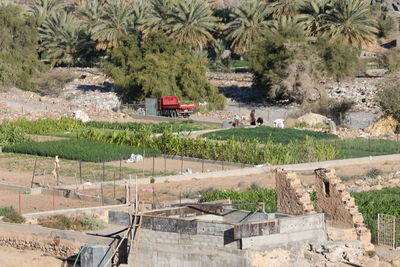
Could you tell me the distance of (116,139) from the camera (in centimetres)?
5303

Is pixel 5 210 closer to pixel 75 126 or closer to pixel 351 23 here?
pixel 75 126

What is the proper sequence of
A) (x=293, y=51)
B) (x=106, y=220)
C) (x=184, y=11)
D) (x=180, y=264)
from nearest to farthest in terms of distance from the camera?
(x=180, y=264)
(x=106, y=220)
(x=293, y=51)
(x=184, y=11)

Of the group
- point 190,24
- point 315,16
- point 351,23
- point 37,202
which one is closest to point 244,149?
point 37,202

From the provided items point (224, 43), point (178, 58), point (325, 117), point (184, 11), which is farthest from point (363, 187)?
point (224, 43)

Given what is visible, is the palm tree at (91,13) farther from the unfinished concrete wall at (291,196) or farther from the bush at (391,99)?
the unfinished concrete wall at (291,196)

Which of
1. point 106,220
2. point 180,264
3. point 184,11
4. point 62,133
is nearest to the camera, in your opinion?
point 180,264

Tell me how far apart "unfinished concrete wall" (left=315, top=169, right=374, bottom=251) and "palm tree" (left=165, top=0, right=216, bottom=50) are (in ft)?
199

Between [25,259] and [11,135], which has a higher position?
[11,135]

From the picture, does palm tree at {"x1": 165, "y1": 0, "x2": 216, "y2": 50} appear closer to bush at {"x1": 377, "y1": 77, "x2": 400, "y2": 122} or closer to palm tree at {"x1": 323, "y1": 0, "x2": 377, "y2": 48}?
palm tree at {"x1": 323, "y1": 0, "x2": 377, "y2": 48}

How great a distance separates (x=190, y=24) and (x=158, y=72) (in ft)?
49.2

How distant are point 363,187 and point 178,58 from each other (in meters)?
41.7

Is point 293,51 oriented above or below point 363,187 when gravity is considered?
above

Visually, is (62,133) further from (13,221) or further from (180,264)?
(180,264)

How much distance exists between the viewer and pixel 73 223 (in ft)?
89.4
